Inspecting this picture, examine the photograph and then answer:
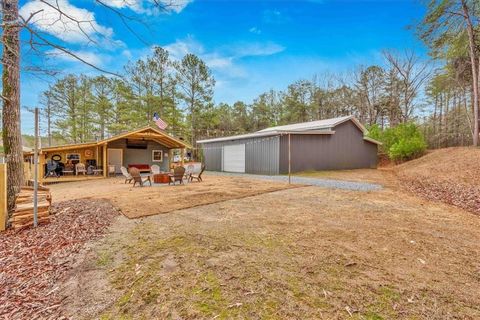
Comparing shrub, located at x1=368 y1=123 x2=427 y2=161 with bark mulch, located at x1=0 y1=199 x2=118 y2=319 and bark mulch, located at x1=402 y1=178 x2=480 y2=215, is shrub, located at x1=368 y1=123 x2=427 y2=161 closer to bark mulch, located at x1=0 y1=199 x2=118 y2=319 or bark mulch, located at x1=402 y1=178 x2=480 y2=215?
bark mulch, located at x1=402 y1=178 x2=480 y2=215

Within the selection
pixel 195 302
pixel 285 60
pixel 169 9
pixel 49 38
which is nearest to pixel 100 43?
pixel 49 38

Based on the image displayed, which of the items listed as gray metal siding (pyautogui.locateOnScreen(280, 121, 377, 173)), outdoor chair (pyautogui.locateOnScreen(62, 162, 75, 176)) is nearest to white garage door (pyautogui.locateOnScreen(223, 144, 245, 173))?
gray metal siding (pyautogui.locateOnScreen(280, 121, 377, 173))

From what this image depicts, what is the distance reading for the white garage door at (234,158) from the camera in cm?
1644

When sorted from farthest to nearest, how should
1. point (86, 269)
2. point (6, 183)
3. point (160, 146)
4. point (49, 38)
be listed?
point (160, 146)
point (6, 183)
point (49, 38)
point (86, 269)

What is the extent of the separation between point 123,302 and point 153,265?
635 millimetres

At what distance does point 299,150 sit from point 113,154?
1235 cm

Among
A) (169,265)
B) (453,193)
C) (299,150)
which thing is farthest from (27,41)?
(299,150)

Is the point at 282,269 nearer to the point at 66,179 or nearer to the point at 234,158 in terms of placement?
the point at 66,179

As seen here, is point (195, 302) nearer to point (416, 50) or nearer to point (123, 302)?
point (123, 302)

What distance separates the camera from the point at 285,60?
18.3 metres

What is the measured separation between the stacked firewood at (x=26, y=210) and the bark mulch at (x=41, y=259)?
0.15m

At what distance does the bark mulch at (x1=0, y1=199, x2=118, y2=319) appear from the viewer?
206 cm

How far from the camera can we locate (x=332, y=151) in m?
16.0

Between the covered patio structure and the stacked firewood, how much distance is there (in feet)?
32.6
